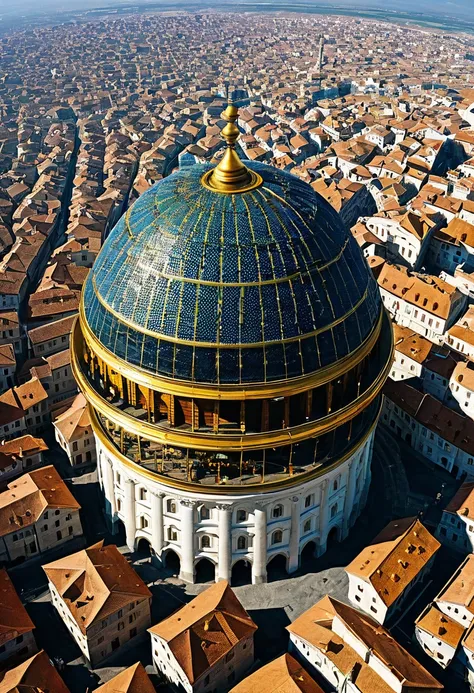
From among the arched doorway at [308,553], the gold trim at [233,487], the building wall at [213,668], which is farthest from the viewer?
the arched doorway at [308,553]

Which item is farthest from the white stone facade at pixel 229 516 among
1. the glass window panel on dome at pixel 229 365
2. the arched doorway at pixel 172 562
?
the glass window panel on dome at pixel 229 365

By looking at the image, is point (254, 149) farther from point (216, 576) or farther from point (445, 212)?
point (216, 576)

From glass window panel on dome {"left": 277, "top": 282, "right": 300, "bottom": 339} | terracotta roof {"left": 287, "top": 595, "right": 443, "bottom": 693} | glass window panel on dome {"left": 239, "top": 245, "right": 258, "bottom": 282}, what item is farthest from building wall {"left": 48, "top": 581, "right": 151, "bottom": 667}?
glass window panel on dome {"left": 239, "top": 245, "right": 258, "bottom": 282}

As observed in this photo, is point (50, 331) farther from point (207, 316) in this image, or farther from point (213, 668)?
point (213, 668)

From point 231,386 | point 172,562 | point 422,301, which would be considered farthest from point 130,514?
point 422,301

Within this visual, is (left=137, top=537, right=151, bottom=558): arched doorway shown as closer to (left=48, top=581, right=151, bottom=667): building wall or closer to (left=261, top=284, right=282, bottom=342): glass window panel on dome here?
(left=48, top=581, right=151, bottom=667): building wall

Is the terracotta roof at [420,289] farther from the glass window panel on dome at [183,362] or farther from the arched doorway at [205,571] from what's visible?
the glass window panel on dome at [183,362]
